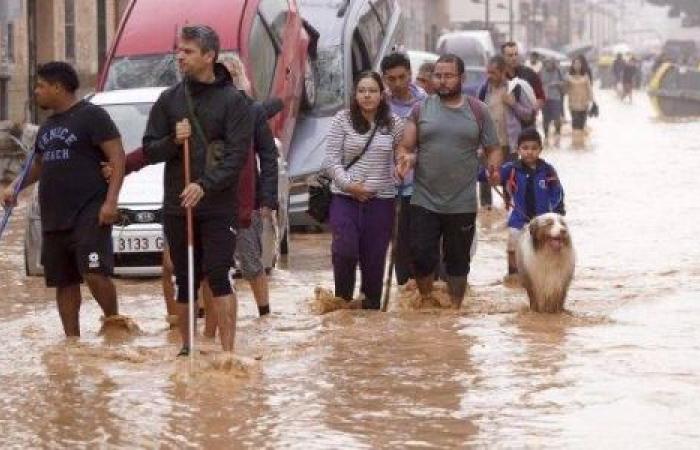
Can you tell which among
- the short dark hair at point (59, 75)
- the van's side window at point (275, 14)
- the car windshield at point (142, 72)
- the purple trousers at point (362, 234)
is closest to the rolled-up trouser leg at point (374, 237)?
the purple trousers at point (362, 234)

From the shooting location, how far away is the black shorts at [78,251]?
11.4 m

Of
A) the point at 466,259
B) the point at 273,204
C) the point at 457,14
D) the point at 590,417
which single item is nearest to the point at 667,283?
the point at 466,259

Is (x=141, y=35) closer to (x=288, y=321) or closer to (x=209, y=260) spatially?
(x=288, y=321)

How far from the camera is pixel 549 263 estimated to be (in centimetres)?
1285

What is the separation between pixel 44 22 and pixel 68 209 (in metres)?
24.7

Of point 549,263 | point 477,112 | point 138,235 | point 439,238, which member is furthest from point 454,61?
point 138,235

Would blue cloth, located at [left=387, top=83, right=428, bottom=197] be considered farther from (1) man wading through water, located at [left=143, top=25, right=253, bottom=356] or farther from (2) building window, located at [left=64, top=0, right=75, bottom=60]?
(2) building window, located at [left=64, top=0, right=75, bottom=60]

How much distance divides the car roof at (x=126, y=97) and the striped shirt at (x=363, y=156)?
470 cm

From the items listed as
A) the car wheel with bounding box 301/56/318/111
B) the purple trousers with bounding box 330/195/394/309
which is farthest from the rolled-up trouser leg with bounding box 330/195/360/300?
A: the car wheel with bounding box 301/56/318/111

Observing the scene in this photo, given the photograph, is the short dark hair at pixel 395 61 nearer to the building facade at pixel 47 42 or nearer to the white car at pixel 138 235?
the white car at pixel 138 235

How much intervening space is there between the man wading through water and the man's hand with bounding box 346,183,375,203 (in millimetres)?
2175

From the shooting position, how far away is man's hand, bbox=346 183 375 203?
41.3 ft

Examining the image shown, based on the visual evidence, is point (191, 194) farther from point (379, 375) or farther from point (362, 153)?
point (362, 153)

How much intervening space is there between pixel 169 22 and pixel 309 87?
2.46m
